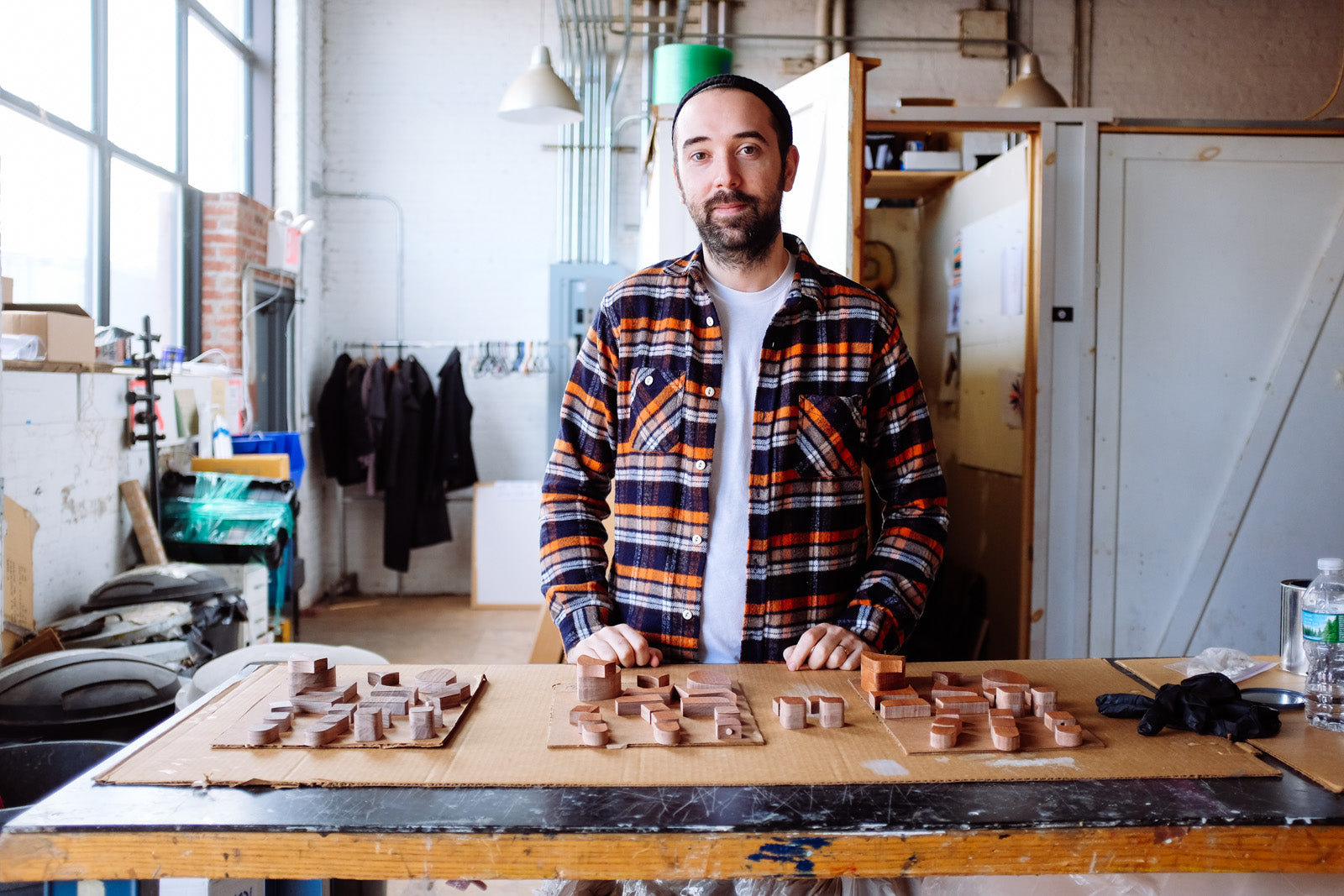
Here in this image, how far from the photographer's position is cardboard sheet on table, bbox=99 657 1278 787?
1150 millimetres

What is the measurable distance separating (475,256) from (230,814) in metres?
6.10

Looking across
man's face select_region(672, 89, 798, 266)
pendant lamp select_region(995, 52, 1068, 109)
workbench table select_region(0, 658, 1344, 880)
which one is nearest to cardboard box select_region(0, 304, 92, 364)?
man's face select_region(672, 89, 798, 266)

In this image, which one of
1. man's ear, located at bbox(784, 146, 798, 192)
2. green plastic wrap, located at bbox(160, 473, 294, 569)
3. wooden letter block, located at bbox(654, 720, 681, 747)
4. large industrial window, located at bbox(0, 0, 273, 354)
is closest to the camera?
wooden letter block, located at bbox(654, 720, 681, 747)

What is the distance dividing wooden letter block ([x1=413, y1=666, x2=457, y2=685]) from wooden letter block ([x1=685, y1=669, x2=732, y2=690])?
0.36 metres

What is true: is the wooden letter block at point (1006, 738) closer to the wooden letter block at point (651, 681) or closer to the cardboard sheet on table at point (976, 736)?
the cardboard sheet on table at point (976, 736)

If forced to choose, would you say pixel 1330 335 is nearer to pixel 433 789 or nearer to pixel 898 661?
pixel 898 661

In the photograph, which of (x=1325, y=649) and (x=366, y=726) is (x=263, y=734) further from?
(x=1325, y=649)

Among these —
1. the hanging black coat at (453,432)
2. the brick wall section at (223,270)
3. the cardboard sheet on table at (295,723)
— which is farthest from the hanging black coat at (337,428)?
the cardboard sheet on table at (295,723)

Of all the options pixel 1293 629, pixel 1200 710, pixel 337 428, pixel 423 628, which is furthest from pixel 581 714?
pixel 337 428

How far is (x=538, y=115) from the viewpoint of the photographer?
207 inches

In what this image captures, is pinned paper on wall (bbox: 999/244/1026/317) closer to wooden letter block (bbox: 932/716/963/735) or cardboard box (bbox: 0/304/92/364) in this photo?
wooden letter block (bbox: 932/716/963/735)

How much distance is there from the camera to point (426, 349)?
22.5 ft

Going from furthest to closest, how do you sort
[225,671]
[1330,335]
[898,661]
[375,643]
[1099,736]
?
[375,643], [1330,335], [225,671], [898,661], [1099,736]

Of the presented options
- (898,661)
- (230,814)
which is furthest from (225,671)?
(898,661)
